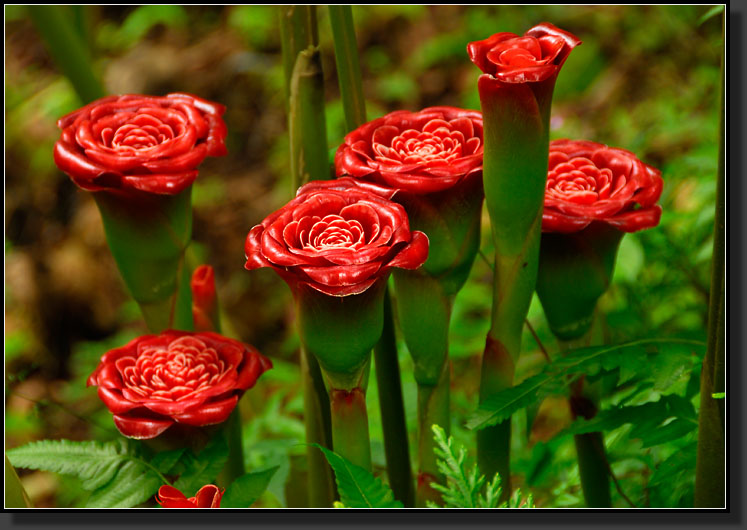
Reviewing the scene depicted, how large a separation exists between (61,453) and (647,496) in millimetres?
→ 490

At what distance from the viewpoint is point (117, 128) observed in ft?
2.17

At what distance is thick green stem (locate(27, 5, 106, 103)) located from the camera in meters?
0.73

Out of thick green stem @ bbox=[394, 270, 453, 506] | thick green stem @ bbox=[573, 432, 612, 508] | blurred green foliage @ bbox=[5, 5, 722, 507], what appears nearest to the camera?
thick green stem @ bbox=[394, 270, 453, 506]

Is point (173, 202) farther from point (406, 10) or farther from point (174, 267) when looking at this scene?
point (406, 10)

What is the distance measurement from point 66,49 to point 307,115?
26cm

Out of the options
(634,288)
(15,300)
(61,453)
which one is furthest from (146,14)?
(61,453)

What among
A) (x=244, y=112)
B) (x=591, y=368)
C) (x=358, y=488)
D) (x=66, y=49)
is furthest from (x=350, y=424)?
(x=244, y=112)

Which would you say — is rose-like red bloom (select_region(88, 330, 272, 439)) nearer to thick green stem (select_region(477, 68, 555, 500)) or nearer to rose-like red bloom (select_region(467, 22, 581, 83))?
thick green stem (select_region(477, 68, 555, 500))

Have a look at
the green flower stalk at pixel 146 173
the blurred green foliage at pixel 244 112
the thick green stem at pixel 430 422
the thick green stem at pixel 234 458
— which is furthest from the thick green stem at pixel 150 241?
the blurred green foliage at pixel 244 112

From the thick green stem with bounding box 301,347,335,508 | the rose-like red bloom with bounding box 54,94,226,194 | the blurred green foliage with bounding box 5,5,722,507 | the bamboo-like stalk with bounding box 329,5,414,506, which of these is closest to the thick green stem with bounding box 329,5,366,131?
the bamboo-like stalk with bounding box 329,5,414,506

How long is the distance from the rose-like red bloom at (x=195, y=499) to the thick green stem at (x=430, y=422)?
0.59 feet

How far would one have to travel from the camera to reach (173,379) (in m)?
0.64

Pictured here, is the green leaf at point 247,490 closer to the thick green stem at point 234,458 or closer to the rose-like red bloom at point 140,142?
the thick green stem at point 234,458

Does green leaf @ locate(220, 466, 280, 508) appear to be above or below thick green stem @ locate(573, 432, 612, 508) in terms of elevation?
above
